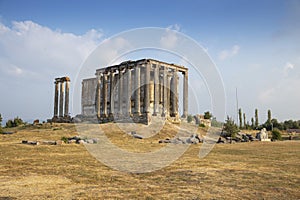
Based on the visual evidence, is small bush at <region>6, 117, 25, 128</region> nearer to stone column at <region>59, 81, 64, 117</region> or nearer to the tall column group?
stone column at <region>59, 81, 64, 117</region>

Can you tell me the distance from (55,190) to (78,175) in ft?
7.72

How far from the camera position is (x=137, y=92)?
5166 centimetres

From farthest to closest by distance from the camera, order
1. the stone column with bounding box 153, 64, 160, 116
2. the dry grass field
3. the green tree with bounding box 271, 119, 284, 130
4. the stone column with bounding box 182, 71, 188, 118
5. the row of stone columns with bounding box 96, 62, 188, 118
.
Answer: the green tree with bounding box 271, 119, 284, 130 < the stone column with bounding box 182, 71, 188, 118 < the stone column with bounding box 153, 64, 160, 116 < the row of stone columns with bounding box 96, 62, 188, 118 < the dry grass field

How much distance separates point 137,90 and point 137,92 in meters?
0.35

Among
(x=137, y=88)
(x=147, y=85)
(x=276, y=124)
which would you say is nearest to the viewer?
(x=147, y=85)

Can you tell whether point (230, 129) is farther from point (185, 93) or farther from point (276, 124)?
point (276, 124)

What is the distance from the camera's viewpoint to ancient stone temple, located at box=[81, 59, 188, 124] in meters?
51.2

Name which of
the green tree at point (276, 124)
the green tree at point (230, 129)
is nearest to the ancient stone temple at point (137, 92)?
the green tree at point (230, 129)

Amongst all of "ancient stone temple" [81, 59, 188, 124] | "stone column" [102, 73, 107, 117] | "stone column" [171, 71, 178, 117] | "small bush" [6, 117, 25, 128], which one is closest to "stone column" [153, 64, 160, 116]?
"ancient stone temple" [81, 59, 188, 124]

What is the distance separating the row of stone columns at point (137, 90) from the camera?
51.5 meters

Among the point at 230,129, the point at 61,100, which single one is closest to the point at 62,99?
the point at 61,100

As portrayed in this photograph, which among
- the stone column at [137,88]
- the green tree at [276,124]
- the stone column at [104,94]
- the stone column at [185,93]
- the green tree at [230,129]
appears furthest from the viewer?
the green tree at [276,124]

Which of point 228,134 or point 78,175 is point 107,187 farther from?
point 228,134

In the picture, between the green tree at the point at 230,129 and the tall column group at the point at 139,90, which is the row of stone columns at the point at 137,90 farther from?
the green tree at the point at 230,129
